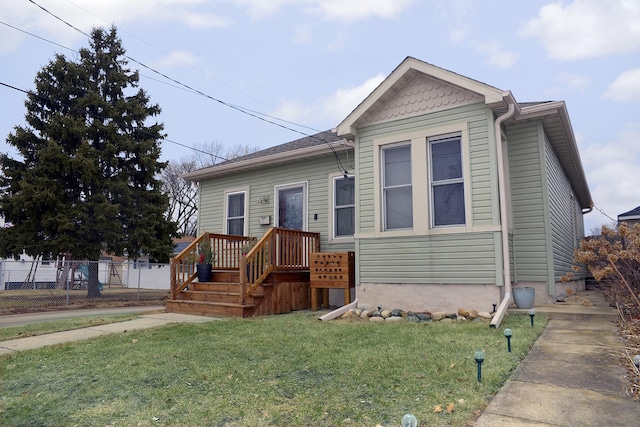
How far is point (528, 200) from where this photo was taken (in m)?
7.42

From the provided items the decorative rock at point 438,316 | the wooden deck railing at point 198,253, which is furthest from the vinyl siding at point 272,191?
the decorative rock at point 438,316

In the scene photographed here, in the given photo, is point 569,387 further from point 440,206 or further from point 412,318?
point 440,206

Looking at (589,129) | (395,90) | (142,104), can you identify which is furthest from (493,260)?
(142,104)

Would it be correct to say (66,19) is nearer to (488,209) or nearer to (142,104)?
(142,104)

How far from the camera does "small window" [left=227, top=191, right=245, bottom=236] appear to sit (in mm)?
11203

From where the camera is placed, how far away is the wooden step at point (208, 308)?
7.34 metres

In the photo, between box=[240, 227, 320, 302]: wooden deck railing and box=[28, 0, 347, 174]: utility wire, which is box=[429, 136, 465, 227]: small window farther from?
box=[240, 227, 320, 302]: wooden deck railing

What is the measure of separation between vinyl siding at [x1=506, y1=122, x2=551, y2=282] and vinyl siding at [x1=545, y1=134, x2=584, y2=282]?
36 cm

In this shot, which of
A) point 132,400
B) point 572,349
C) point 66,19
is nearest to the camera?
point 132,400

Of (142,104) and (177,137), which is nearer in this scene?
(142,104)

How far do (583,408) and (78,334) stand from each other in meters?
6.16

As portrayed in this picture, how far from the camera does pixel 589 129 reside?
49.1 feet

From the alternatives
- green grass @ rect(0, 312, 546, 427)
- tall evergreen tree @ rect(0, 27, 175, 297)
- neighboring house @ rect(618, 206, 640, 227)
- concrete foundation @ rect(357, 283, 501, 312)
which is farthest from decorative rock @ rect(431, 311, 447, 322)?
neighboring house @ rect(618, 206, 640, 227)

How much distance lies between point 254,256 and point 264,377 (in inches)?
164
